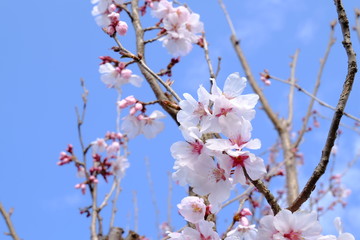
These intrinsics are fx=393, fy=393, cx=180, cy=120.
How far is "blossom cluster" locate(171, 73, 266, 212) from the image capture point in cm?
104

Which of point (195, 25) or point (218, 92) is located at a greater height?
point (195, 25)

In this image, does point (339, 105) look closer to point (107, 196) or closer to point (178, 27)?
point (178, 27)

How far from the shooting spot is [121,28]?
1880 millimetres

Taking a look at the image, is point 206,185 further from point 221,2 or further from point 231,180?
point 221,2

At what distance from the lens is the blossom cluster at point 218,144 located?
104 centimetres

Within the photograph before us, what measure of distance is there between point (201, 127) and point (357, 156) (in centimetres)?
433

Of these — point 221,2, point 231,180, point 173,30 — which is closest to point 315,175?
point 231,180

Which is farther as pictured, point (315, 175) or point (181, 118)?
point (181, 118)

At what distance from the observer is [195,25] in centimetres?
258

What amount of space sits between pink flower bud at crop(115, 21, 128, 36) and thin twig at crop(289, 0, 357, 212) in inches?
42.5

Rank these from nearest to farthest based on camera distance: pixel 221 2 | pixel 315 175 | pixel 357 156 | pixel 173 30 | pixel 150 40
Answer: pixel 315 175 < pixel 150 40 < pixel 173 30 < pixel 221 2 < pixel 357 156

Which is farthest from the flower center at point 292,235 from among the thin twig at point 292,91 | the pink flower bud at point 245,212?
the thin twig at point 292,91

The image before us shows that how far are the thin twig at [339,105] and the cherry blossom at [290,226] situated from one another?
0.17 ft

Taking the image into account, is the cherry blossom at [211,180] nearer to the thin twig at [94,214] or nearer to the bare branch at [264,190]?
the bare branch at [264,190]
